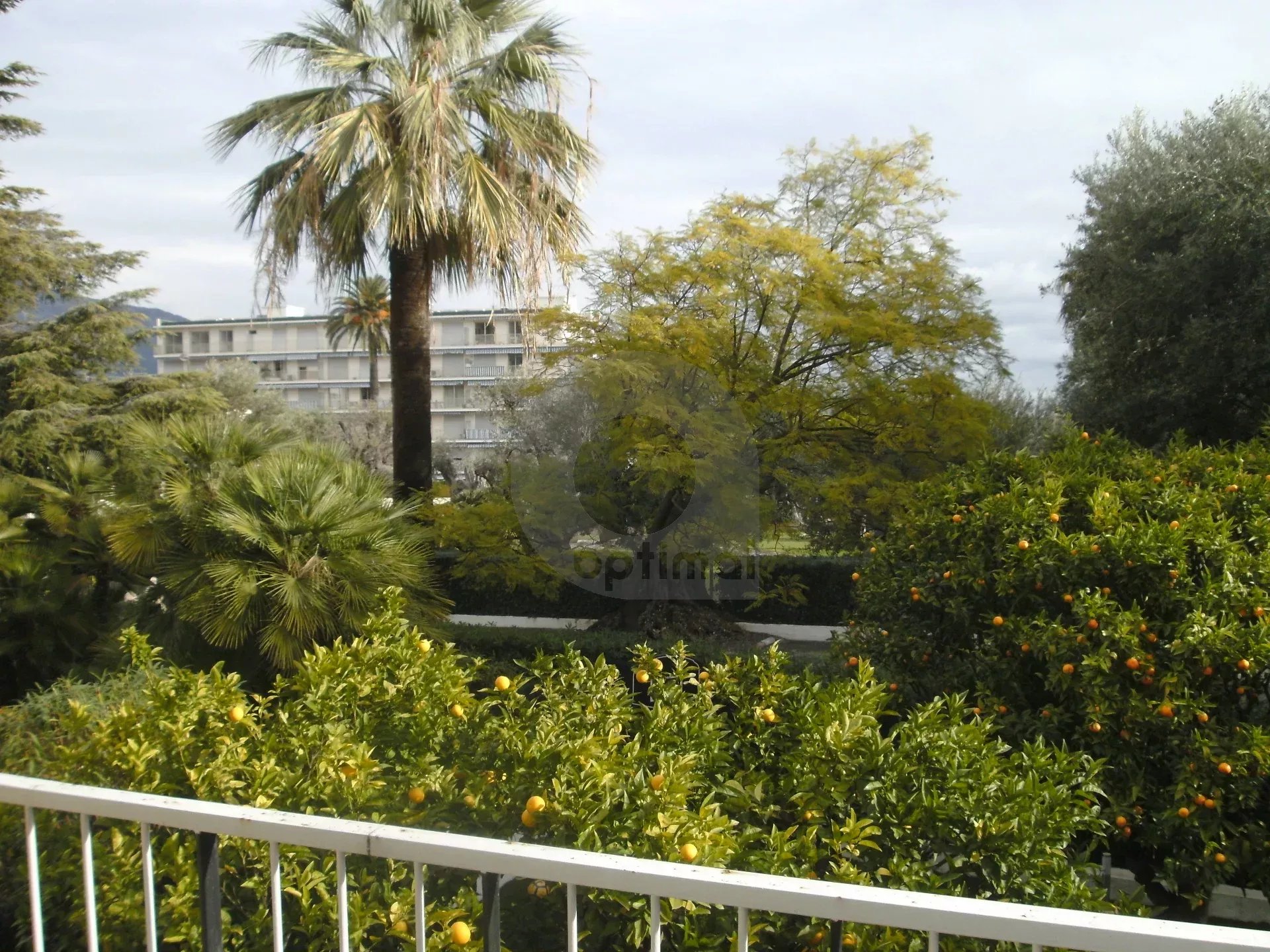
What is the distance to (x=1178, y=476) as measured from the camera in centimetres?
438

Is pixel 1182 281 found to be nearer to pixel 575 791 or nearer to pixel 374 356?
pixel 575 791

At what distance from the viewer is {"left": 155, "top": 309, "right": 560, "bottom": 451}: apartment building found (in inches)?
2144

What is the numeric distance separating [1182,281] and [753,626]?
724 cm

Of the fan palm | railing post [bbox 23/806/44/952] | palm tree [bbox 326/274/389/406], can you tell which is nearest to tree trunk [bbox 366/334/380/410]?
palm tree [bbox 326/274/389/406]

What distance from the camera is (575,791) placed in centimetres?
218

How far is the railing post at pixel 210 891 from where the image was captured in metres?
1.81

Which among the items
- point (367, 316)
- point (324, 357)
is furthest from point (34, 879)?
point (324, 357)

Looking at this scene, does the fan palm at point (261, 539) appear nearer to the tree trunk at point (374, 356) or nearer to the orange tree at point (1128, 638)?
the orange tree at point (1128, 638)

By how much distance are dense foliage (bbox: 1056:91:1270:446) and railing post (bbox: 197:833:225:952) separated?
9.27 meters

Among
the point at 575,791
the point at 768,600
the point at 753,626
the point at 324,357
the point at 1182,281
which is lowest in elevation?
the point at 753,626

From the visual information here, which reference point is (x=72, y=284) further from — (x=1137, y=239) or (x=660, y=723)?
(x=660, y=723)

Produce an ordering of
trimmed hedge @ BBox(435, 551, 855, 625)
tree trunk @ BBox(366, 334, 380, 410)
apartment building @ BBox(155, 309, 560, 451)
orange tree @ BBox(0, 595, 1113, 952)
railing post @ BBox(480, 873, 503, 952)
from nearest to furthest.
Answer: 1. railing post @ BBox(480, 873, 503, 952)
2. orange tree @ BBox(0, 595, 1113, 952)
3. trimmed hedge @ BBox(435, 551, 855, 625)
4. tree trunk @ BBox(366, 334, 380, 410)
5. apartment building @ BBox(155, 309, 560, 451)

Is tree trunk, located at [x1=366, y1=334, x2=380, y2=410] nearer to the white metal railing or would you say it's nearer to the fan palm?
the fan palm

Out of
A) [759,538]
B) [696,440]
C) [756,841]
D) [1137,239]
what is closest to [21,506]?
[696,440]
